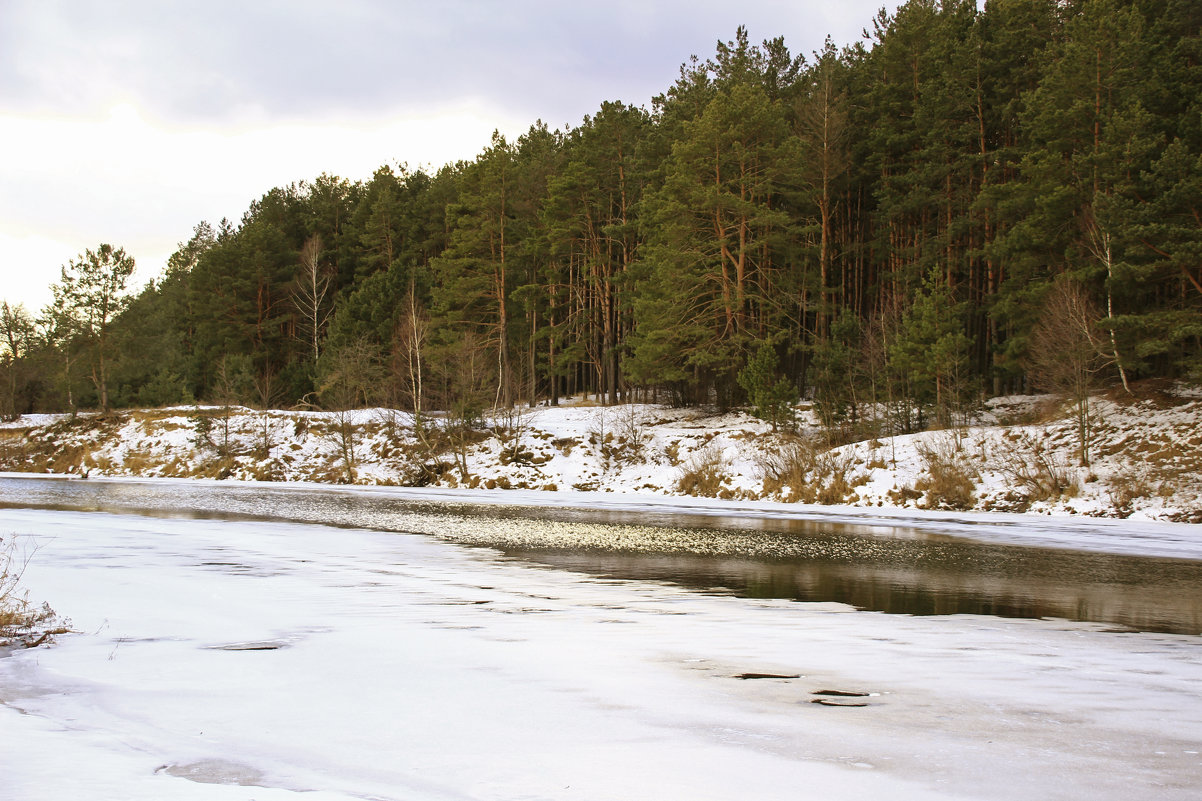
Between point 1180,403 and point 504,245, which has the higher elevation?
point 504,245

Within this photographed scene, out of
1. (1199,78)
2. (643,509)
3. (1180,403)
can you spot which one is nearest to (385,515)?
(643,509)

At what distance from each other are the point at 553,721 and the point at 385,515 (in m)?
21.3

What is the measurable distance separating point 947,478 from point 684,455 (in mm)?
13136

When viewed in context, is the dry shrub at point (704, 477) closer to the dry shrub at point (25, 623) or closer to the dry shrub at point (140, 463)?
the dry shrub at point (25, 623)

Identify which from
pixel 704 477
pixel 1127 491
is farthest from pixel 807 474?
pixel 1127 491

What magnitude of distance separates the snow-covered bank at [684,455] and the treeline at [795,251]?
2.00m

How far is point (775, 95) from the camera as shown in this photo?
50.5m

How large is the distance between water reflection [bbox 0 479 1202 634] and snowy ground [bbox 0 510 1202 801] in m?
1.50

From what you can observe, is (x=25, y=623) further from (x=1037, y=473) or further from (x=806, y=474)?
→ (x=806, y=474)

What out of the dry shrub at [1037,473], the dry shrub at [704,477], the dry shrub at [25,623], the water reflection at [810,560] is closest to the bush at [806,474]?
the dry shrub at [704,477]

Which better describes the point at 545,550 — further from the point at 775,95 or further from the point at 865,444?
the point at 775,95

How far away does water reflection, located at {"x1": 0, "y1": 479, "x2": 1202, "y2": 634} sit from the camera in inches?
453

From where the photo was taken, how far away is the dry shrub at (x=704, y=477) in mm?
33344

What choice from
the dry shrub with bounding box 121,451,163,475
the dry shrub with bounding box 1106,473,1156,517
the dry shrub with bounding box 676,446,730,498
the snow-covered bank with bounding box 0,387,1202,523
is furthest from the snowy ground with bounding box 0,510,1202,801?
the dry shrub with bounding box 121,451,163,475
